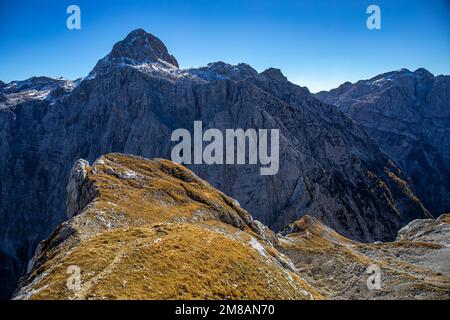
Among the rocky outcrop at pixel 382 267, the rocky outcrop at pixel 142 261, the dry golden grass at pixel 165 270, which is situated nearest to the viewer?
the dry golden grass at pixel 165 270

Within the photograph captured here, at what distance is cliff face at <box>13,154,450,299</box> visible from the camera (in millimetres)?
27641

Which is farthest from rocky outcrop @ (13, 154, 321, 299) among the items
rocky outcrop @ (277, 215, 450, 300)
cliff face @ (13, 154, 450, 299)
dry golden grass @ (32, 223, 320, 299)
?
rocky outcrop @ (277, 215, 450, 300)

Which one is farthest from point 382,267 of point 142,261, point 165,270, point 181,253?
point 142,261

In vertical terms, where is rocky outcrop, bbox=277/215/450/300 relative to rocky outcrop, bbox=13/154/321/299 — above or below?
below

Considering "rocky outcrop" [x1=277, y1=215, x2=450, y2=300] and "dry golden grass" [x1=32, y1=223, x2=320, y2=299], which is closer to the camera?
"dry golden grass" [x1=32, y1=223, x2=320, y2=299]

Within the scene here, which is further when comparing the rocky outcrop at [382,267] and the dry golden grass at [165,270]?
the rocky outcrop at [382,267]

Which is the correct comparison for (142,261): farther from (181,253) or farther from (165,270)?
(181,253)

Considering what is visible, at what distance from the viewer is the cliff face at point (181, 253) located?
27.6 metres

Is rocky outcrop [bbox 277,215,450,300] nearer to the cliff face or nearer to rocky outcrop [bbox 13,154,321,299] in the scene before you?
the cliff face

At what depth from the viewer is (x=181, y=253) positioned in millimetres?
32500

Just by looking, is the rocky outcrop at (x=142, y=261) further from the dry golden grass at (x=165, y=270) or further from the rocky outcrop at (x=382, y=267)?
the rocky outcrop at (x=382, y=267)

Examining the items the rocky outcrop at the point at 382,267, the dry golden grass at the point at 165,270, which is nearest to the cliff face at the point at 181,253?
the dry golden grass at the point at 165,270

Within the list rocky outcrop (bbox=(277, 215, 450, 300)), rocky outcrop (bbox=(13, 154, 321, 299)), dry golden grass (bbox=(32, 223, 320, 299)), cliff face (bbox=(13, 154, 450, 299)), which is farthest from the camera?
rocky outcrop (bbox=(277, 215, 450, 300))

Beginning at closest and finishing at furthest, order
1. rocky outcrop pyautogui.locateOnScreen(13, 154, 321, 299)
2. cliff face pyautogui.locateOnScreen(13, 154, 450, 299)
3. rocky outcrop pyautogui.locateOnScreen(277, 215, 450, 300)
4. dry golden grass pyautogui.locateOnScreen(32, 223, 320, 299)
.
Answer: dry golden grass pyautogui.locateOnScreen(32, 223, 320, 299) < rocky outcrop pyautogui.locateOnScreen(13, 154, 321, 299) < cliff face pyautogui.locateOnScreen(13, 154, 450, 299) < rocky outcrop pyautogui.locateOnScreen(277, 215, 450, 300)
